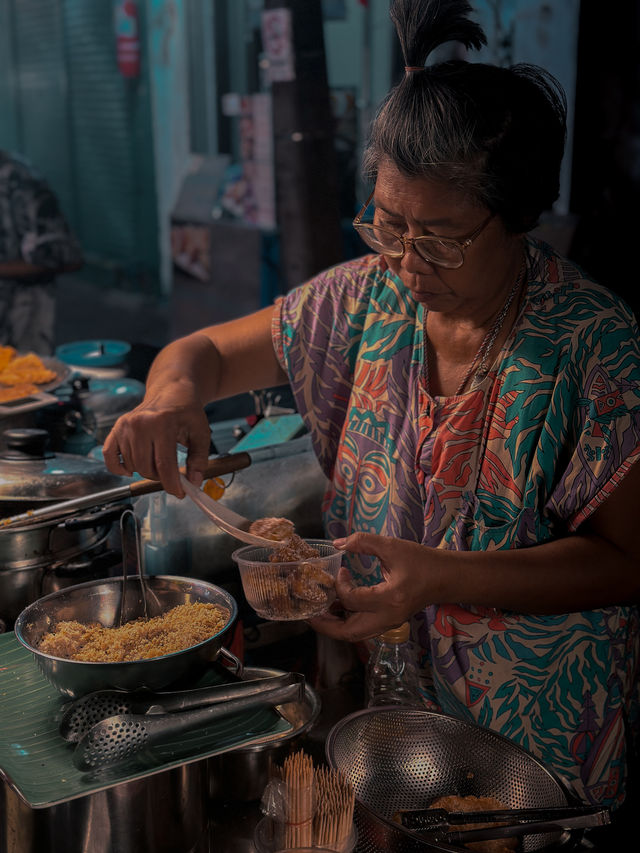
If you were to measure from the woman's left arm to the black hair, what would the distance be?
522 millimetres

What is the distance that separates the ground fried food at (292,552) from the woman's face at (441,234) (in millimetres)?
512

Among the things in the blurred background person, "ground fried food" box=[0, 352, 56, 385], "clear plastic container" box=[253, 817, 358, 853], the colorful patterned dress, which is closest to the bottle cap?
the colorful patterned dress

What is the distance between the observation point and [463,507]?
1702 millimetres

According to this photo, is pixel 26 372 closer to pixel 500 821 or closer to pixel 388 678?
pixel 388 678

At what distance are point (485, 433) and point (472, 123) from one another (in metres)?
0.55

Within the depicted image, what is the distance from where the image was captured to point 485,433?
169 cm

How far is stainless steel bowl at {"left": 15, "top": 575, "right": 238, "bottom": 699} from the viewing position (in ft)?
4.08

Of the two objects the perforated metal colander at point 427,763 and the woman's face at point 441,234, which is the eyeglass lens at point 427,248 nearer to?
the woman's face at point 441,234

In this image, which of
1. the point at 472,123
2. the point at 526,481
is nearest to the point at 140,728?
the point at 526,481

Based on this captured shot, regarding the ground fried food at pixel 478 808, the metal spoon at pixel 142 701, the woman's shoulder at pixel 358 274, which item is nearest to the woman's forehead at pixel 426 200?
the woman's shoulder at pixel 358 274

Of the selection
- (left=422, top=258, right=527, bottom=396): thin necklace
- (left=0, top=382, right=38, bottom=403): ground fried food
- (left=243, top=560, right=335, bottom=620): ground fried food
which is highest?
(left=422, top=258, right=527, bottom=396): thin necklace

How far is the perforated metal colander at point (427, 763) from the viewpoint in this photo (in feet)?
4.34

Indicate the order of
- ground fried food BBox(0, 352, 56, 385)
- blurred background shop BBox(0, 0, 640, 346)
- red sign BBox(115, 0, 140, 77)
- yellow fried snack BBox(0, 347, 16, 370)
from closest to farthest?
ground fried food BBox(0, 352, 56, 385), yellow fried snack BBox(0, 347, 16, 370), blurred background shop BBox(0, 0, 640, 346), red sign BBox(115, 0, 140, 77)

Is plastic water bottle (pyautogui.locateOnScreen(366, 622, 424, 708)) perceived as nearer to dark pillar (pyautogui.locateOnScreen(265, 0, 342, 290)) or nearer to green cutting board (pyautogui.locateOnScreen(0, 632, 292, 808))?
green cutting board (pyautogui.locateOnScreen(0, 632, 292, 808))
